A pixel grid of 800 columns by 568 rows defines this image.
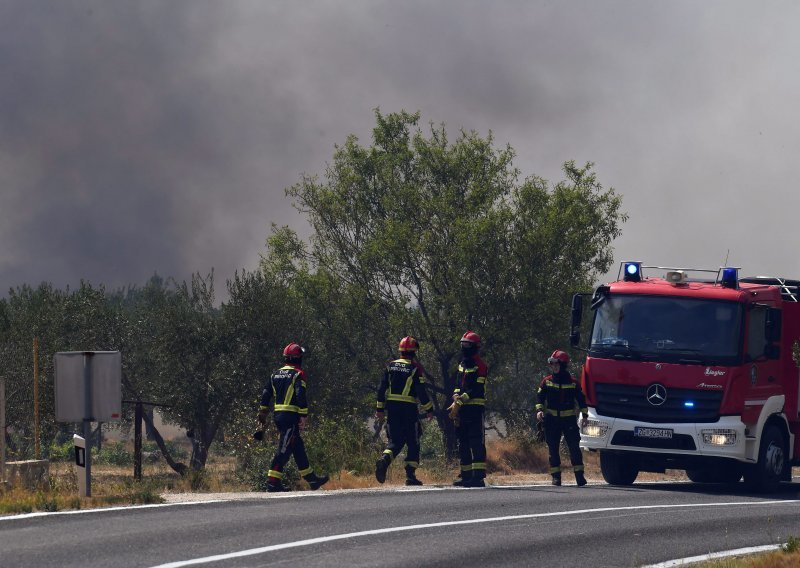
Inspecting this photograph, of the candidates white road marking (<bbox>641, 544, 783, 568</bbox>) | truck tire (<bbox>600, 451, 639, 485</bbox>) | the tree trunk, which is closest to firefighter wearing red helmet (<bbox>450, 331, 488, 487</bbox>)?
truck tire (<bbox>600, 451, 639, 485</bbox>)

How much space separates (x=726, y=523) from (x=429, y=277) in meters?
29.9

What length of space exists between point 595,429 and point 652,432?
0.78 m

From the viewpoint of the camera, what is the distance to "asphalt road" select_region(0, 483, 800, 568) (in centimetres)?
814

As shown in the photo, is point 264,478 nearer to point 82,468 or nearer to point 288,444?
point 288,444

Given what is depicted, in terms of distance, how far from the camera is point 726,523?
11211mm

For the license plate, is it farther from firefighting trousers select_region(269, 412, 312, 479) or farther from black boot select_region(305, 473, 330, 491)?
firefighting trousers select_region(269, 412, 312, 479)

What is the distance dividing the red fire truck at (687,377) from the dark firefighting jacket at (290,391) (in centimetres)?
398

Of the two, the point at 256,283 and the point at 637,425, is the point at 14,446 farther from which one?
the point at 637,425

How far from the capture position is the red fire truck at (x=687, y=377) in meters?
14.8

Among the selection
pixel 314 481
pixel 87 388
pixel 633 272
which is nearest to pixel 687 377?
pixel 633 272

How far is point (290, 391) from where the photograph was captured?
1370 cm

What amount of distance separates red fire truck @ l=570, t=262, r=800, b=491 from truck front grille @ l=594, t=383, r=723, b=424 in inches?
0.5

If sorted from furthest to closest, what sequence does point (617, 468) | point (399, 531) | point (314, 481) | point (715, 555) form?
1. point (617, 468)
2. point (314, 481)
3. point (399, 531)
4. point (715, 555)

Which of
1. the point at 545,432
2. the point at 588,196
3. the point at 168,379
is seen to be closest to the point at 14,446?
the point at 168,379
